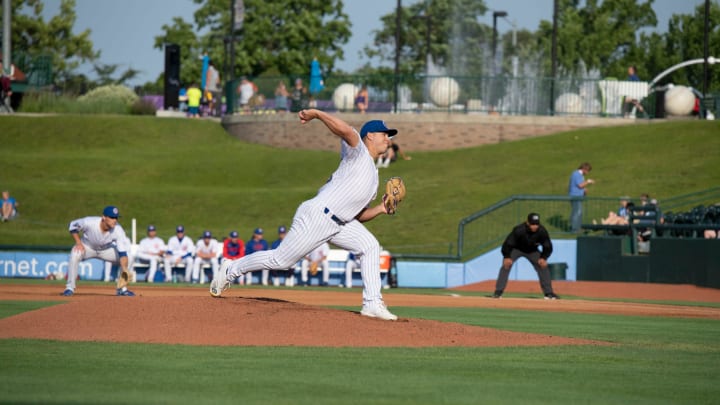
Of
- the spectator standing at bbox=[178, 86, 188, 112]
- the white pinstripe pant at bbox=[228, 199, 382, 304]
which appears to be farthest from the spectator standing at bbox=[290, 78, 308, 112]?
the white pinstripe pant at bbox=[228, 199, 382, 304]

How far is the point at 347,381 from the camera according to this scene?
8.65m

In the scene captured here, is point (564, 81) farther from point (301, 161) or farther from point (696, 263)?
point (696, 263)

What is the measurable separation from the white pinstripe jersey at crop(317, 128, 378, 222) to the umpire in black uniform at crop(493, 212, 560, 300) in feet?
37.8

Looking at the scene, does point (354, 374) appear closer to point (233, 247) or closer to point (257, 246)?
point (233, 247)

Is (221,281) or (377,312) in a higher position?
(221,281)

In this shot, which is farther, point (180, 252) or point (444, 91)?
point (444, 91)

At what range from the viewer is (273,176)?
43438mm

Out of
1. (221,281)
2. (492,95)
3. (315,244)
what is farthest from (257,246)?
(315,244)

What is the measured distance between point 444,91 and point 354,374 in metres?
36.1

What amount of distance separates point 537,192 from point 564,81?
9015 mm

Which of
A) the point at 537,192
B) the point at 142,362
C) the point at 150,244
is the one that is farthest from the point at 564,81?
the point at 142,362

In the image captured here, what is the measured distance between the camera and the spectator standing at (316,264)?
2940 centimetres

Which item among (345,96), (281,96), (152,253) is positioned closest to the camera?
(152,253)

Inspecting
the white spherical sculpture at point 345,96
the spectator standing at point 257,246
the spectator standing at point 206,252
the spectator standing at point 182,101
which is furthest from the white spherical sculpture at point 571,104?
the spectator standing at point 182,101
